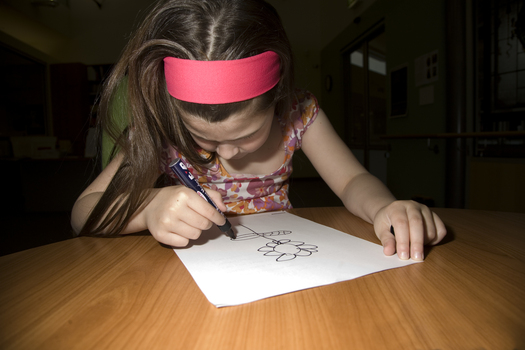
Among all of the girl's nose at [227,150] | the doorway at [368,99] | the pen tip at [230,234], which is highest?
the doorway at [368,99]

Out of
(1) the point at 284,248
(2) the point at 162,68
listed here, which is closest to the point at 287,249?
(1) the point at 284,248

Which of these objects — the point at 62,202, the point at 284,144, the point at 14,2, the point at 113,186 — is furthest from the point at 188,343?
the point at 14,2

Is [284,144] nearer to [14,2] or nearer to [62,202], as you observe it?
[62,202]

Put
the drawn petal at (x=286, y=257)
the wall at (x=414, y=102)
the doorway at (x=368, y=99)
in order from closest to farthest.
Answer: the drawn petal at (x=286, y=257)
the wall at (x=414, y=102)
the doorway at (x=368, y=99)

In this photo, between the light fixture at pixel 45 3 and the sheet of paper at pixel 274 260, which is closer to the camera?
the sheet of paper at pixel 274 260

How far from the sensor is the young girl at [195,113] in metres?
0.49

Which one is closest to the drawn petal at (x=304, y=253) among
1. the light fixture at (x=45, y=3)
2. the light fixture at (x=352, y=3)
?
the light fixture at (x=352, y=3)

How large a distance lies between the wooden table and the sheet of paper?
0.05 feet

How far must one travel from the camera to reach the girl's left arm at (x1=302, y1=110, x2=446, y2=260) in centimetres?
46

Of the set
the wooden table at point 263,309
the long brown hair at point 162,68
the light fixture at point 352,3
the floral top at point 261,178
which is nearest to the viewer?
the wooden table at point 263,309

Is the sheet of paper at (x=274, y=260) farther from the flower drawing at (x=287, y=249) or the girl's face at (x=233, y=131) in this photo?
the girl's face at (x=233, y=131)

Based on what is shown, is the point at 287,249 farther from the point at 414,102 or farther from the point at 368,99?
the point at 368,99

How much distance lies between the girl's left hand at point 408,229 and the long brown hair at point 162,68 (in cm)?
31

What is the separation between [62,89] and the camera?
5.61 meters
